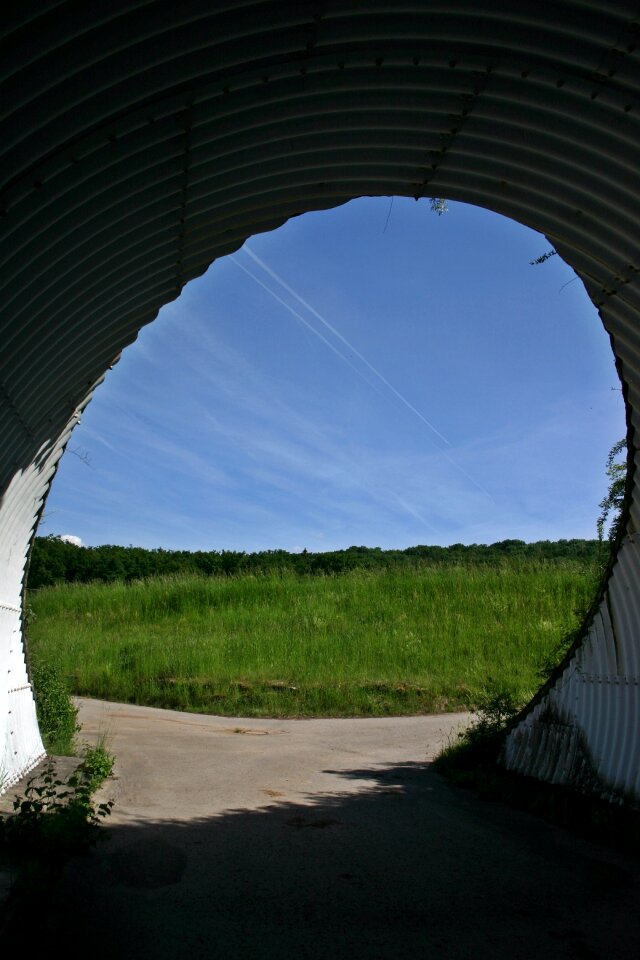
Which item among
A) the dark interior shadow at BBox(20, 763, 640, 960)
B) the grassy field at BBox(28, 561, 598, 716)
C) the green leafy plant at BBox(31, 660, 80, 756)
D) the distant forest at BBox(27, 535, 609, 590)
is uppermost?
the distant forest at BBox(27, 535, 609, 590)

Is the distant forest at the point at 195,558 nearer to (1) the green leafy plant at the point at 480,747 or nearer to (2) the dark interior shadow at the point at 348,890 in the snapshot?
(1) the green leafy plant at the point at 480,747

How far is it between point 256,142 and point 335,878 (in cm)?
488

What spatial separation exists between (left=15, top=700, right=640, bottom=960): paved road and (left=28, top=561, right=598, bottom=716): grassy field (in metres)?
7.47

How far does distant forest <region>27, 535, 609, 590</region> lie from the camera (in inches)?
1916

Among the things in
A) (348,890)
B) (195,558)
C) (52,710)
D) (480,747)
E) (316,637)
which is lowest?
(348,890)

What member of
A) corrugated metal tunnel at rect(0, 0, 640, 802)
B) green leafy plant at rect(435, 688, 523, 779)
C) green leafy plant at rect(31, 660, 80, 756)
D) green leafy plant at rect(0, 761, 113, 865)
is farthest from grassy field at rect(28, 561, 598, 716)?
corrugated metal tunnel at rect(0, 0, 640, 802)

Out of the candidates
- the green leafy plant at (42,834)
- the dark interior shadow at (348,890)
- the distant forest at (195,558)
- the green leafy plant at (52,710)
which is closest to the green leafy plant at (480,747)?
the dark interior shadow at (348,890)

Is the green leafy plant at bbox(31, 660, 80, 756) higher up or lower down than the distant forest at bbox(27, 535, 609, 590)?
lower down

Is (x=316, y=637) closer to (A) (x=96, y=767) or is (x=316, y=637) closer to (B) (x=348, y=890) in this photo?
(A) (x=96, y=767)

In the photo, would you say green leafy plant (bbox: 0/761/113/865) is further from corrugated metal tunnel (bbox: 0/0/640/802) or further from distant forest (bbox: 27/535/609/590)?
distant forest (bbox: 27/535/609/590)

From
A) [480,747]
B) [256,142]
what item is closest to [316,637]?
[480,747]

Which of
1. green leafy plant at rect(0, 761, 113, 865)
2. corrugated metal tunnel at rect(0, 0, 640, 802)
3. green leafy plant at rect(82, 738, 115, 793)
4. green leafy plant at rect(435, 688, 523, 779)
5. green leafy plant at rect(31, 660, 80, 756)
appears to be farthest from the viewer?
green leafy plant at rect(435, 688, 523, 779)

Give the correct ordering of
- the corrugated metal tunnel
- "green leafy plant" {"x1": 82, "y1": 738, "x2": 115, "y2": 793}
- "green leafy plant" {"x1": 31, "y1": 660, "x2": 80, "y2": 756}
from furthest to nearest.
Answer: "green leafy plant" {"x1": 31, "y1": 660, "x2": 80, "y2": 756}
"green leafy plant" {"x1": 82, "y1": 738, "x2": 115, "y2": 793}
the corrugated metal tunnel

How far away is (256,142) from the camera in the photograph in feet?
17.0
